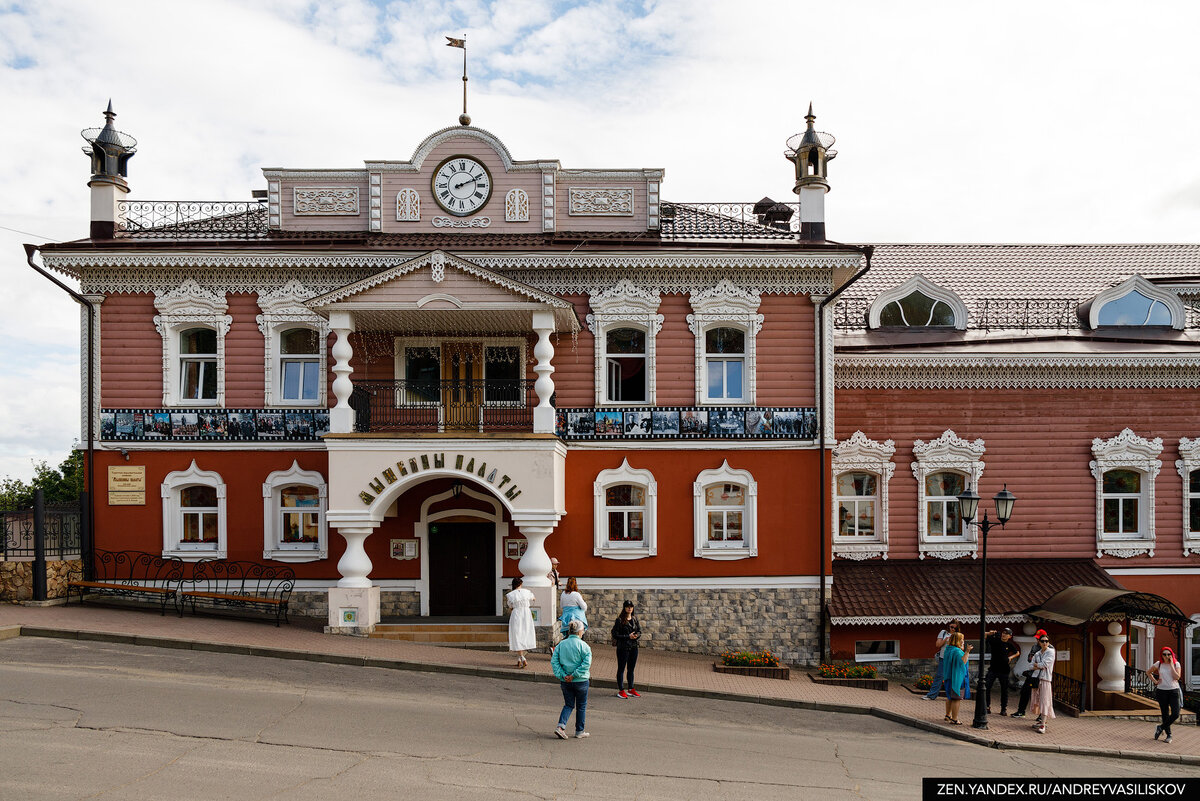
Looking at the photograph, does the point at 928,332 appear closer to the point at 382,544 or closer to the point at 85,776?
the point at 382,544

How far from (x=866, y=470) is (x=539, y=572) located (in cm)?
798

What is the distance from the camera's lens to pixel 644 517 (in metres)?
18.8

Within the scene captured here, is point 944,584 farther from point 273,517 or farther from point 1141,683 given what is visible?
point 273,517

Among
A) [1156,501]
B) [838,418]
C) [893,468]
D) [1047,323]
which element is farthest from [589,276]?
[1156,501]

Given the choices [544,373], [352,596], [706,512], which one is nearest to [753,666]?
[706,512]

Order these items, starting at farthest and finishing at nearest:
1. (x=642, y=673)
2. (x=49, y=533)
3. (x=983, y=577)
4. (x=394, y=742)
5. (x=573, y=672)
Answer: (x=49, y=533)
(x=642, y=673)
(x=983, y=577)
(x=573, y=672)
(x=394, y=742)

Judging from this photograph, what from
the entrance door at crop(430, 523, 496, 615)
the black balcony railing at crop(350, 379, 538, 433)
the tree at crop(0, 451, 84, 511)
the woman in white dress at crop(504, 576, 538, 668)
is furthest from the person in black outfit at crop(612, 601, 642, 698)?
the tree at crop(0, 451, 84, 511)

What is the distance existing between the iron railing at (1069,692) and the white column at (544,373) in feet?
32.4

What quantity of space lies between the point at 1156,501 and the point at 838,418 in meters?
7.32

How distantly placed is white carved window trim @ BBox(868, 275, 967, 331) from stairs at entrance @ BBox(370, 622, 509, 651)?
11396 millimetres

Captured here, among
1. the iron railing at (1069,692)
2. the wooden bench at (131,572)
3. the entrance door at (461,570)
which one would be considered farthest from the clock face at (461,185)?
the iron railing at (1069,692)

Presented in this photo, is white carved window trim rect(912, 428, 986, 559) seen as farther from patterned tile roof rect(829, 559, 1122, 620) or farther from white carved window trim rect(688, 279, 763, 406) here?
white carved window trim rect(688, 279, 763, 406)

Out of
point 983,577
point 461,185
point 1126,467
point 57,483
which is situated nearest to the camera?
point 983,577

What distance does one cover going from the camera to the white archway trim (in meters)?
18.5
